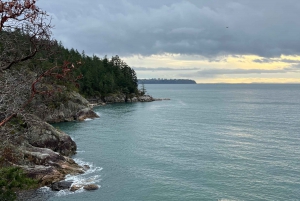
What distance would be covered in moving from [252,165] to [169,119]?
154 ft

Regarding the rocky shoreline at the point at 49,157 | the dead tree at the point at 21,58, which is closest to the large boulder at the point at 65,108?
the rocky shoreline at the point at 49,157

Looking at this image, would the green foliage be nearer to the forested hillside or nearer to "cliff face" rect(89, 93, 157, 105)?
the forested hillside

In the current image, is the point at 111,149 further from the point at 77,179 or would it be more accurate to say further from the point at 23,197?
the point at 23,197

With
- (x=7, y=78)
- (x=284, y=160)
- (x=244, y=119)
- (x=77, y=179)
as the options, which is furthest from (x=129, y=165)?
(x=244, y=119)

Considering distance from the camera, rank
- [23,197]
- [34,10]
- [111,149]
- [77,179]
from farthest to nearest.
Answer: [111,149] → [77,179] → [23,197] → [34,10]

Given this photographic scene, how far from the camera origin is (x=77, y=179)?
35594mm

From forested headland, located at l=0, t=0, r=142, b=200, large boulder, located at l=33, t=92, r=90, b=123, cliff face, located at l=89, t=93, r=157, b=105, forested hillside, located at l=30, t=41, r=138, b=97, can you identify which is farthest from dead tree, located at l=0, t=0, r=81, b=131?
cliff face, located at l=89, t=93, r=157, b=105

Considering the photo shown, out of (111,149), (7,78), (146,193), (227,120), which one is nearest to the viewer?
(7,78)

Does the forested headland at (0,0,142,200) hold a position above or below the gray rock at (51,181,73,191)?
above

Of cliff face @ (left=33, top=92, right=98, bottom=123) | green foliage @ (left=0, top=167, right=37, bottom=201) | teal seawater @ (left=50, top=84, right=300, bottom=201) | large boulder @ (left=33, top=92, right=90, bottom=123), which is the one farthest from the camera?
cliff face @ (left=33, top=92, right=98, bottom=123)

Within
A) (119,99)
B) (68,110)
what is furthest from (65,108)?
(119,99)

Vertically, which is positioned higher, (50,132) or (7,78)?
(7,78)

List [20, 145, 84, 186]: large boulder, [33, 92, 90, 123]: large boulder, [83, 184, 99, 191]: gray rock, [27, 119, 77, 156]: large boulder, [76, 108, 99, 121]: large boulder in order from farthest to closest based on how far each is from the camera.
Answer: [76, 108, 99, 121]: large boulder < [33, 92, 90, 123]: large boulder < [27, 119, 77, 156]: large boulder < [20, 145, 84, 186]: large boulder < [83, 184, 99, 191]: gray rock

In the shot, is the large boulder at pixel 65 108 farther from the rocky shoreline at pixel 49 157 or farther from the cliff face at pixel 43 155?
the cliff face at pixel 43 155
